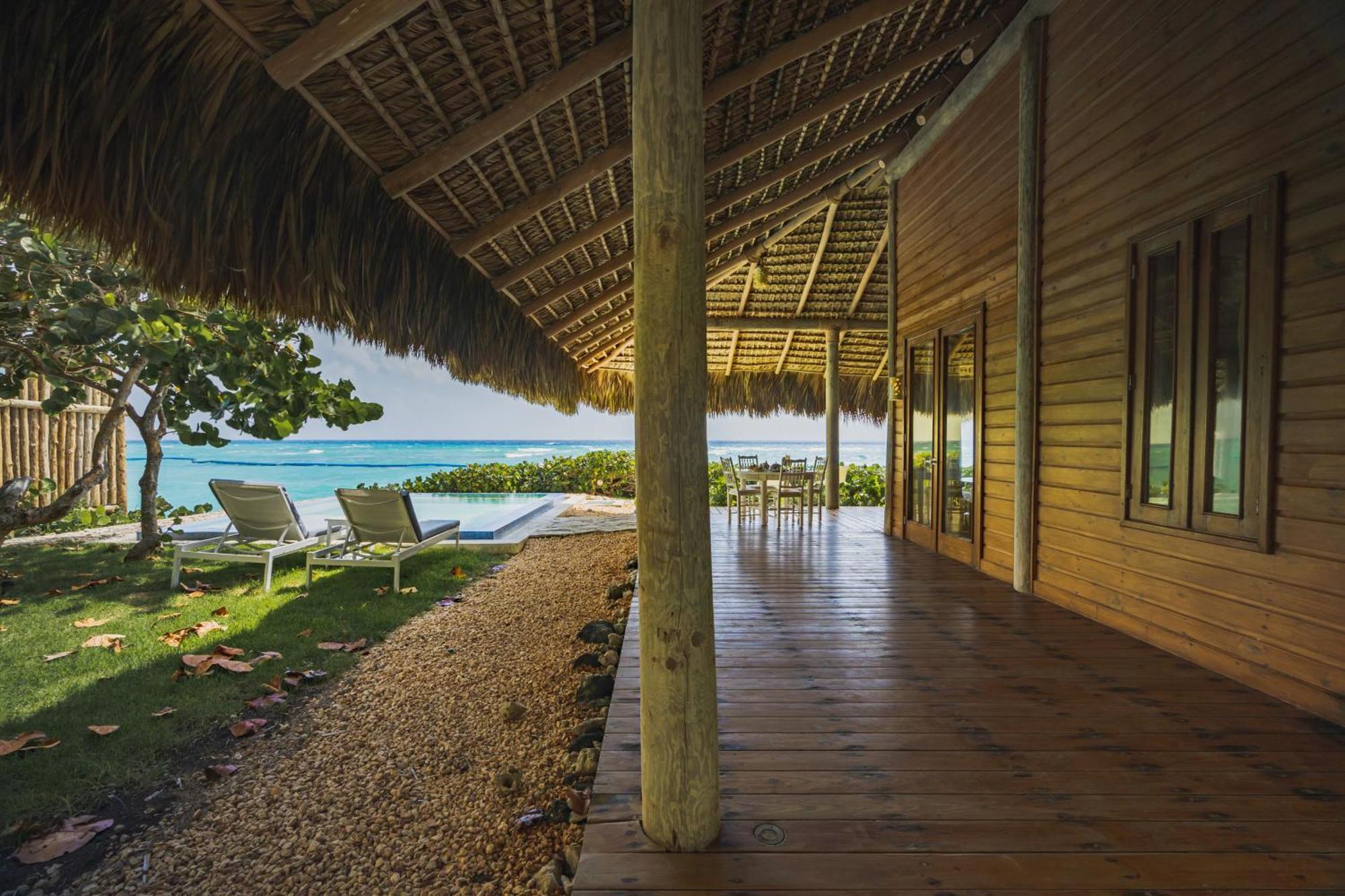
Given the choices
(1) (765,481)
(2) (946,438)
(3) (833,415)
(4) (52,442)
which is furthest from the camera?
(3) (833,415)

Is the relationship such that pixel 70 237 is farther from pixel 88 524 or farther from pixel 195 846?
pixel 88 524

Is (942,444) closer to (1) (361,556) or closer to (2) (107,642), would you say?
(1) (361,556)

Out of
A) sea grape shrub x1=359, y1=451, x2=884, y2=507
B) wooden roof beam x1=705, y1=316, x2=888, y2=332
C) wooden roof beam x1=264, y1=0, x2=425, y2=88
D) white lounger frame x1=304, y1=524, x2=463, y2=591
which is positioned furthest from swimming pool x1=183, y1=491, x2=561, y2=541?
wooden roof beam x1=264, y1=0, x2=425, y2=88

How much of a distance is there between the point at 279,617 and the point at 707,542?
409cm

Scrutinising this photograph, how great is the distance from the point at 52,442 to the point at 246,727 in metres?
8.49

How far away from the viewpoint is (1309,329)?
2443 mm

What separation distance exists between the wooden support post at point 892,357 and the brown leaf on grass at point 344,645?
533cm

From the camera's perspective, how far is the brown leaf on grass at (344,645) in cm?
385

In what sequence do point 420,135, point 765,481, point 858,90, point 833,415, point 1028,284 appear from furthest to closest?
1. point 833,415
2. point 765,481
3. point 858,90
4. point 1028,284
5. point 420,135

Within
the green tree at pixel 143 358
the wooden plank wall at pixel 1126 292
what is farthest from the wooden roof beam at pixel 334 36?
the wooden plank wall at pixel 1126 292

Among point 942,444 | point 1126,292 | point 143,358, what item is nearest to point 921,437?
point 942,444

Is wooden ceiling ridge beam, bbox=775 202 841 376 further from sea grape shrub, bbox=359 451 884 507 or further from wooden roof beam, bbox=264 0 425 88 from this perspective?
wooden roof beam, bbox=264 0 425 88

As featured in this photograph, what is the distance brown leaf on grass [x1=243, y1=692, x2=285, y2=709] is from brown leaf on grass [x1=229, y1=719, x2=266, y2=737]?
5.1 inches

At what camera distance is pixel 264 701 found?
3.06 meters
